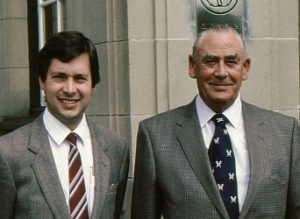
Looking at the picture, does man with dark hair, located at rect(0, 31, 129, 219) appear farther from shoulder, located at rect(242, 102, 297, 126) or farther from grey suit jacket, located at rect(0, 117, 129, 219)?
shoulder, located at rect(242, 102, 297, 126)

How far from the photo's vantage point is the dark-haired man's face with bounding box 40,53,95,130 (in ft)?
13.4

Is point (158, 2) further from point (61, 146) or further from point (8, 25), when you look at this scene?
point (8, 25)

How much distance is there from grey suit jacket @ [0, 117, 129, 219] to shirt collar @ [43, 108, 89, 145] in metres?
0.04


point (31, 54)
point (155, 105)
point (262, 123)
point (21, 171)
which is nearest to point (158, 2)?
point (155, 105)

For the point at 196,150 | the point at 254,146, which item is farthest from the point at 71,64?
the point at 254,146

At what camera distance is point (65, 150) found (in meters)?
4.11

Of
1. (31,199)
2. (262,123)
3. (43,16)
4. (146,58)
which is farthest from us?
(43,16)

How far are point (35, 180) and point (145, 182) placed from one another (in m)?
0.65

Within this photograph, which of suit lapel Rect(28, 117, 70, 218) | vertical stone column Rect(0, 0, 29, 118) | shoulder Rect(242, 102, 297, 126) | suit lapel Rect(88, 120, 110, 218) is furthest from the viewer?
vertical stone column Rect(0, 0, 29, 118)

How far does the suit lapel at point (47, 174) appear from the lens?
3.98 meters

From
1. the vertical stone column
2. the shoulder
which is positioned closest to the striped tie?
the shoulder

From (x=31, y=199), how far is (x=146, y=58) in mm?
3090

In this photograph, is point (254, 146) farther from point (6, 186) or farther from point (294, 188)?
point (6, 186)

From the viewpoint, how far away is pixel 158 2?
271 inches
